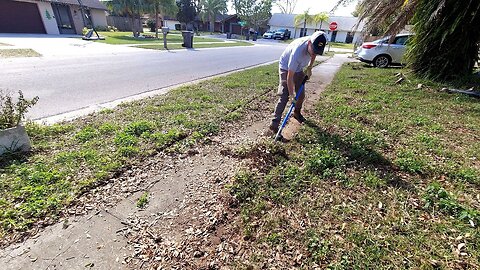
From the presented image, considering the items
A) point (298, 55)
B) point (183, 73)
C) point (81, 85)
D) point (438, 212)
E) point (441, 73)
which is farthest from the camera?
point (183, 73)

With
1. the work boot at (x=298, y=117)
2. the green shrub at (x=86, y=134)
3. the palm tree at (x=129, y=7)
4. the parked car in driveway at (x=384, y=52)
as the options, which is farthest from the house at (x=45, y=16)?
the work boot at (x=298, y=117)

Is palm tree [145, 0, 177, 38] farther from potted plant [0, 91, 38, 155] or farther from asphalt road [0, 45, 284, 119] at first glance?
potted plant [0, 91, 38, 155]

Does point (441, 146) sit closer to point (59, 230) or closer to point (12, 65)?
point (59, 230)

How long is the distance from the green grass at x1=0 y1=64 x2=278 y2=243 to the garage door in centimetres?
2371

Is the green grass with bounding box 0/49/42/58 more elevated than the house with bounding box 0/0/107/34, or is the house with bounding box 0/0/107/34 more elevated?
the house with bounding box 0/0/107/34

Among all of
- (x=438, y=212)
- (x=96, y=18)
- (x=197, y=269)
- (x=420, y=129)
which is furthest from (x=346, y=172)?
(x=96, y=18)

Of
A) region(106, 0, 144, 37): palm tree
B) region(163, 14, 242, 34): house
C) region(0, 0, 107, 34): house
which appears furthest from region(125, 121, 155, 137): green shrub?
region(163, 14, 242, 34): house

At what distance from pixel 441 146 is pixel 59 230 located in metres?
5.09

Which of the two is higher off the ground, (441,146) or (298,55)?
(298,55)

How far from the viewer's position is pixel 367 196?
2789mm

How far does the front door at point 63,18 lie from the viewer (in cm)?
2319

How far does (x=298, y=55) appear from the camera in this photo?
3.78m

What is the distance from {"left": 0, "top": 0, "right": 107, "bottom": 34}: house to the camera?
806 inches

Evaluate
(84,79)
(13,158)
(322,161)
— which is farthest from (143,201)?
(84,79)
